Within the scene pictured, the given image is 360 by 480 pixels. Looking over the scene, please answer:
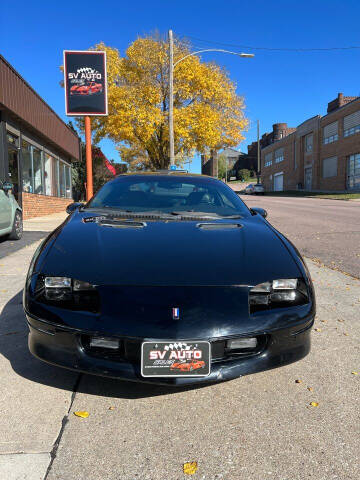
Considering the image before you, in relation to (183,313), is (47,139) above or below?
above

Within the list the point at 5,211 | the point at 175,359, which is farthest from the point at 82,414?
the point at 5,211

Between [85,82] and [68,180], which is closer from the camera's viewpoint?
[85,82]

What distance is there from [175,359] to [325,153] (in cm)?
4558

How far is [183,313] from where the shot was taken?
1921mm

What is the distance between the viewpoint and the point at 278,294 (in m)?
2.12

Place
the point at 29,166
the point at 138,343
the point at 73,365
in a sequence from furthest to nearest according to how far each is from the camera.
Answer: the point at 29,166 → the point at 73,365 → the point at 138,343

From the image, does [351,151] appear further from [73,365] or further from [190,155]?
[73,365]

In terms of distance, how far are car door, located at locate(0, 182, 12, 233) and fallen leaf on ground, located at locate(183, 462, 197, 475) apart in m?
6.66

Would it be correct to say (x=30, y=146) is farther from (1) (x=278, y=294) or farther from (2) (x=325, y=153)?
(2) (x=325, y=153)

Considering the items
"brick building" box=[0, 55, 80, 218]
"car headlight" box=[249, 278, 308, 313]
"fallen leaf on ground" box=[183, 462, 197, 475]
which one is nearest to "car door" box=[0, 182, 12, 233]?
"brick building" box=[0, 55, 80, 218]

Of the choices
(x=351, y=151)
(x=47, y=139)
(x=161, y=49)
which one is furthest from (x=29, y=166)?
(x=351, y=151)

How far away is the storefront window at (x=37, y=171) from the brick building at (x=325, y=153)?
1174 inches

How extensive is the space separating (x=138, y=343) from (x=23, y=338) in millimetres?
1545

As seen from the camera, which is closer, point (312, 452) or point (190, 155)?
point (312, 452)
